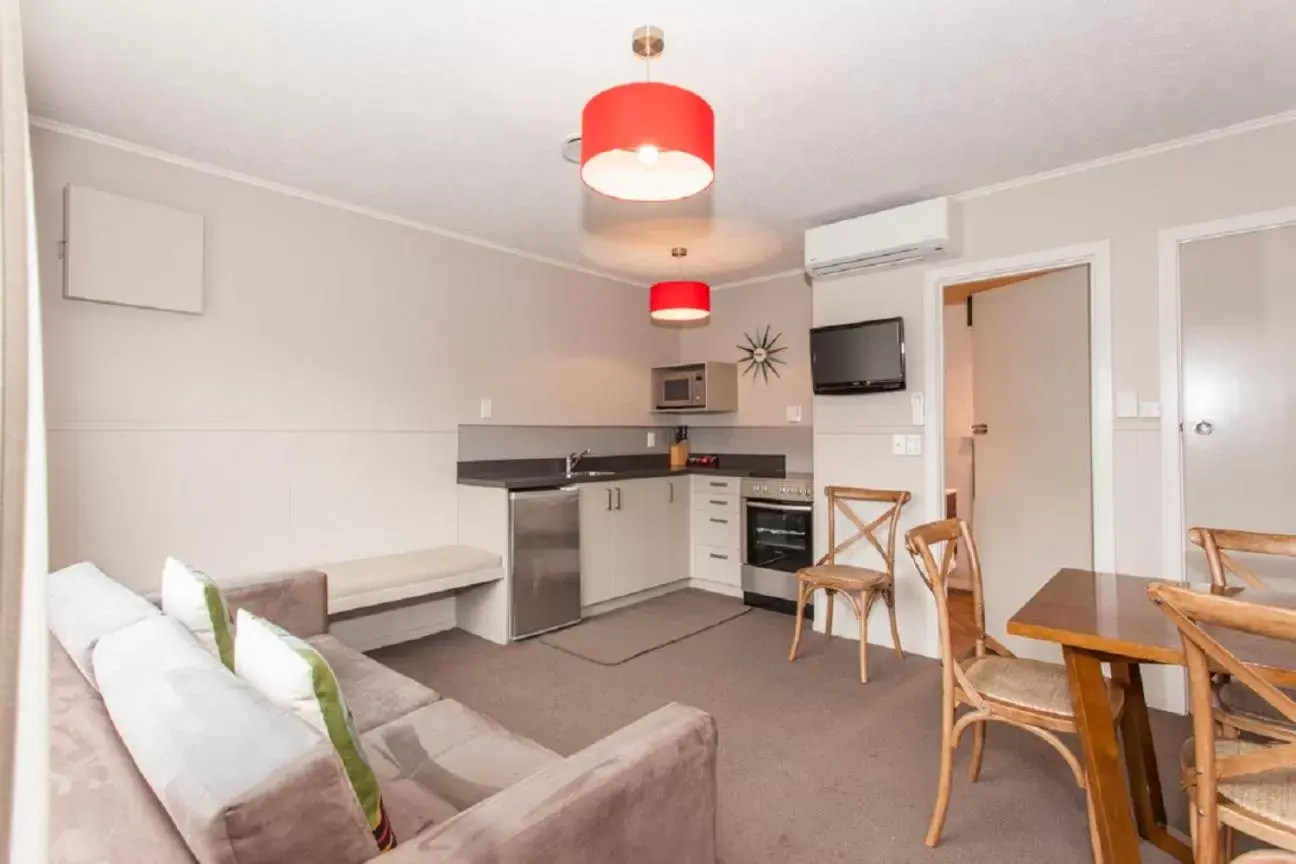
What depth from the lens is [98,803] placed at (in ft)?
3.39

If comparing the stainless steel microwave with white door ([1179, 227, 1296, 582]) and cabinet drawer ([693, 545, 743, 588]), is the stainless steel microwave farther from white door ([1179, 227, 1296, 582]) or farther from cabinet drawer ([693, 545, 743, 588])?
white door ([1179, 227, 1296, 582])

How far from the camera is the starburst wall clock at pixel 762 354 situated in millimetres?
5215

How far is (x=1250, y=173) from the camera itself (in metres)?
2.74

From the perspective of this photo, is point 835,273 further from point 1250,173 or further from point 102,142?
point 102,142

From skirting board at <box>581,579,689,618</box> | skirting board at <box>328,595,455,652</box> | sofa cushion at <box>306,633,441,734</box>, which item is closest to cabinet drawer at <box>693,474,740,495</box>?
skirting board at <box>581,579,689,618</box>

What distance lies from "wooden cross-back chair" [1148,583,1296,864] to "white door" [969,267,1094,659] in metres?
1.99

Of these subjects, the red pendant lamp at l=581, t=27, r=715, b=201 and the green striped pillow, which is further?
the red pendant lamp at l=581, t=27, r=715, b=201

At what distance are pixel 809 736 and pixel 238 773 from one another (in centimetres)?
228

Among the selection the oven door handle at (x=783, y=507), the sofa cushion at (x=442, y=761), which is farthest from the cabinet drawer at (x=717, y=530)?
the sofa cushion at (x=442, y=761)

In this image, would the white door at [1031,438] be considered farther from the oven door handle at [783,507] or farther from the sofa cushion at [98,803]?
the sofa cushion at [98,803]

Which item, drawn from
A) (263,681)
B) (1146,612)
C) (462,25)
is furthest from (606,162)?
(1146,612)

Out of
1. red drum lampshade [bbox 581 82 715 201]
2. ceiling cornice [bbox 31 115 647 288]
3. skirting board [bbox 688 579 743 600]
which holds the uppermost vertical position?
ceiling cornice [bbox 31 115 647 288]

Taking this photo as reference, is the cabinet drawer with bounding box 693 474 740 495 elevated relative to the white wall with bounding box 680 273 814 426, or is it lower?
lower

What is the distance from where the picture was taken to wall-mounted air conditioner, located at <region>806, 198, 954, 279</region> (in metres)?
3.41
